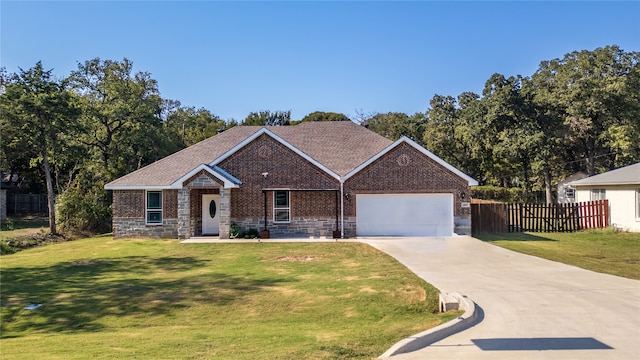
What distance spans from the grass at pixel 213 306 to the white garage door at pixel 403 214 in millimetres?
5376

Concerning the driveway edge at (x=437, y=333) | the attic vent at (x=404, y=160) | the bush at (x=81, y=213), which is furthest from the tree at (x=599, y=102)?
the bush at (x=81, y=213)

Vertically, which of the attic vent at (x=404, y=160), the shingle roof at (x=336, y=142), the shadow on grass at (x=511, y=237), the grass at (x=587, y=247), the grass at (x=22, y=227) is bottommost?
the grass at (x=587, y=247)

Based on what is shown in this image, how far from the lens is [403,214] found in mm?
21328

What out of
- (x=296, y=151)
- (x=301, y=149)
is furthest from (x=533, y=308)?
(x=301, y=149)

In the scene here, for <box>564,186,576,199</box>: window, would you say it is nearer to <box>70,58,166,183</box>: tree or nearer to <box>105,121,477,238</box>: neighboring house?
<box>105,121,477,238</box>: neighboring house

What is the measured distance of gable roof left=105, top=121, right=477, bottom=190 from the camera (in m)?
21.2

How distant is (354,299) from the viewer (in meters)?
9.60

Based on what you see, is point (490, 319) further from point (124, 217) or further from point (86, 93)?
point (86, 93)

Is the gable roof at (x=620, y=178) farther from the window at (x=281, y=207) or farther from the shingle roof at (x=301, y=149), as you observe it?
the window at (x=281, y=207)

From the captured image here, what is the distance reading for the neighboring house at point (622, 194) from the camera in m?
22.7

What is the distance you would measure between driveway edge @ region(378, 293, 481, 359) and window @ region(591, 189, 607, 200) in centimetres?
2201

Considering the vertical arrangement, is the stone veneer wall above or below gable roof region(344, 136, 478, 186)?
below

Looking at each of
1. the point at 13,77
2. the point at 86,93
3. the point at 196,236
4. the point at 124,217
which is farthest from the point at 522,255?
the point at 86,93

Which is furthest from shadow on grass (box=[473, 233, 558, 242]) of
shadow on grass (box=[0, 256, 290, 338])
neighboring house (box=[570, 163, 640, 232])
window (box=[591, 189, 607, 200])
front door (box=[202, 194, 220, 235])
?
front door (box=[202, 194, 220, 235])
